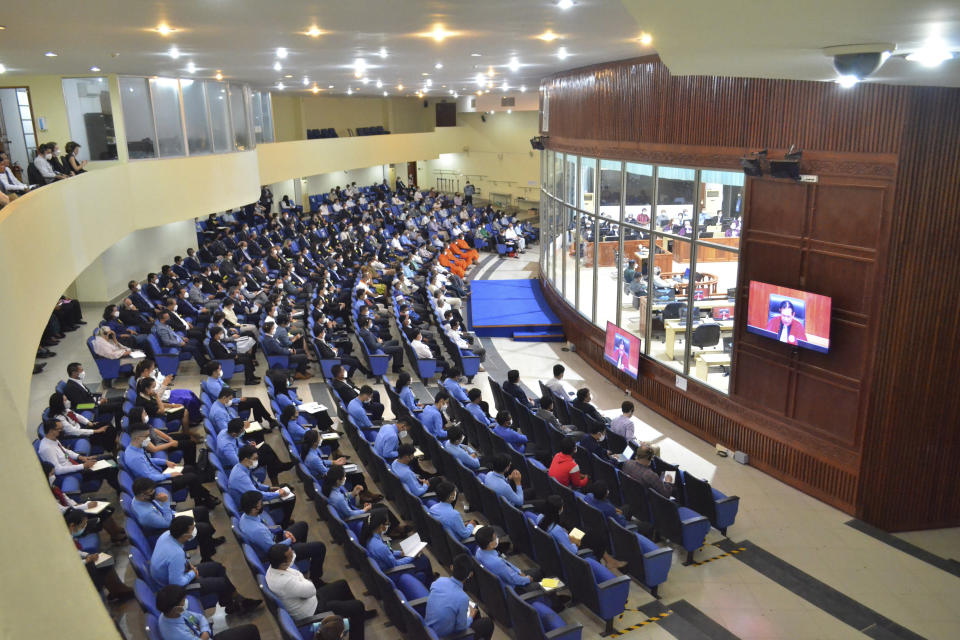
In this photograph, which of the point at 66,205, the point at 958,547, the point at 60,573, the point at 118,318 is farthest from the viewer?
the point at 118,318

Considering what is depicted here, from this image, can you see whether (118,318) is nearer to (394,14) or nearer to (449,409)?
(449,409)

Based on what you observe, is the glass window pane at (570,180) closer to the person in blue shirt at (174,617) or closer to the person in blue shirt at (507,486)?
the person in blue shirt at (507,486)

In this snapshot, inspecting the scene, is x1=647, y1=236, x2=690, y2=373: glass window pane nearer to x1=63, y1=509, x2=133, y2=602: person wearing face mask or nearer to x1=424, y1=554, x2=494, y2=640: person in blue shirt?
x1=424, y1=554, x2=494, y2=640: person in blue shirt

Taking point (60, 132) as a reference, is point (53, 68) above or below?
above

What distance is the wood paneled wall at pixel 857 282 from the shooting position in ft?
24.0

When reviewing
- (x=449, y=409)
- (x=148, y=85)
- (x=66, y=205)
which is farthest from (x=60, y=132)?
(x=449, y=409)

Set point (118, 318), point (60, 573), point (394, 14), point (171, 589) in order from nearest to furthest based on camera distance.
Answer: point (60, 573) < point (171, 589) < point (394, 14) < point (118, 318)

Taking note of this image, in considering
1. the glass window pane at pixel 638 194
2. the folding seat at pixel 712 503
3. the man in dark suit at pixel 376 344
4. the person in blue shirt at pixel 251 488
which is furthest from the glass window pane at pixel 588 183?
the person in blue shirt at pixel 251 488

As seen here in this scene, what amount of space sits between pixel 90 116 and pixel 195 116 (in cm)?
260

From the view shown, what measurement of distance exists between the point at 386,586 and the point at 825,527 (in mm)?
5019

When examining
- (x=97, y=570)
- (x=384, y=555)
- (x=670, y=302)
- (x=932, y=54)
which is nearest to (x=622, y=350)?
(x=670, y=302)

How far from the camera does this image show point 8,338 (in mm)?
5688

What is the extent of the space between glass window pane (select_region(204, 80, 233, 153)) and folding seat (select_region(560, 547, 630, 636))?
49.0 feet

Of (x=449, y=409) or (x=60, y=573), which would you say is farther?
(x=449, y=409)
